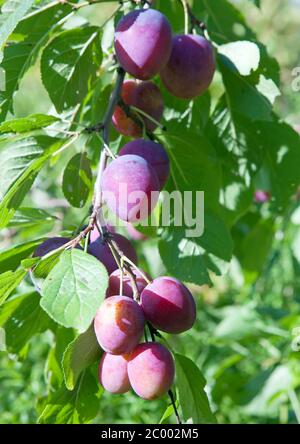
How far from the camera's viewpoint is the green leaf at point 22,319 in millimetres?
988

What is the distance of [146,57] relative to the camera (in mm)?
854

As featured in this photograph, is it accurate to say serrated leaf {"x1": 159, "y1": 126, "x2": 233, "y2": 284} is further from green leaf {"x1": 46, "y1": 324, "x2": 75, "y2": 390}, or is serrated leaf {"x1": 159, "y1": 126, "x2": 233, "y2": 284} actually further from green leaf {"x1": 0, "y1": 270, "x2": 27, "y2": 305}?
green leaf {"x1": 0, "y1": 270, "x2": 27, "y2": 305}

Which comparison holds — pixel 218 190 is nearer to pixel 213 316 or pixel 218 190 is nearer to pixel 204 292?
pixel 213 316

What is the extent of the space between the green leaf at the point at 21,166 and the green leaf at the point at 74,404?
23 centimetres


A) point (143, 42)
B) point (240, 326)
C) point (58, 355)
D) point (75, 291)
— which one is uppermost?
point (143, 42)

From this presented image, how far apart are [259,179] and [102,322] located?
0.61 m

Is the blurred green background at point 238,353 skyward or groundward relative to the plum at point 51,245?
groundward

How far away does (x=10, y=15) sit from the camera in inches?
32.0

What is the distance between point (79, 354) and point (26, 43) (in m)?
0.44

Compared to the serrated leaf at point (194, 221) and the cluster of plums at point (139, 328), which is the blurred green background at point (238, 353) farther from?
the cluster of plums at point (139, 328)

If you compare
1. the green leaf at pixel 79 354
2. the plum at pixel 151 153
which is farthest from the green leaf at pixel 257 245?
the green leaf at pixel 79 354

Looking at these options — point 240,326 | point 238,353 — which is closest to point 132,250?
point 240,326

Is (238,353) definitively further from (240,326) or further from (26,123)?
(26,123)
